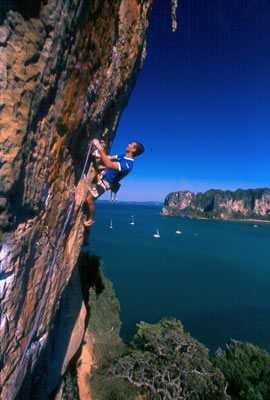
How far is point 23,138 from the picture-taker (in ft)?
8.90

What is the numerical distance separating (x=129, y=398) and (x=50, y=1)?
11274 mm

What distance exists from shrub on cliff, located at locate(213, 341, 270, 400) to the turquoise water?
23.1 ft

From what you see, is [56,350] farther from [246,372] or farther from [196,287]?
[196,287]

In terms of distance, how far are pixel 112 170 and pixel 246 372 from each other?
10345 millimetres

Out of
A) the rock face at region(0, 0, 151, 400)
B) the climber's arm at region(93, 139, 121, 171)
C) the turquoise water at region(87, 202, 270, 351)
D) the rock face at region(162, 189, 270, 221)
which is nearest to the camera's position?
the rock face at region(0, 0, 151, 400)

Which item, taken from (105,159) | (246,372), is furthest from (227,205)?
(105,159)

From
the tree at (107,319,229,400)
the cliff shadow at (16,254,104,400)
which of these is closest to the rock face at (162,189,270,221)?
the tree at (107,319,229,400)

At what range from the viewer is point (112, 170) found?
17.1 ft

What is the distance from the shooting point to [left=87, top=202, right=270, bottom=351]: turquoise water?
2250 cm

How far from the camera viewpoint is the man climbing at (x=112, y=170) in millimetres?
4946

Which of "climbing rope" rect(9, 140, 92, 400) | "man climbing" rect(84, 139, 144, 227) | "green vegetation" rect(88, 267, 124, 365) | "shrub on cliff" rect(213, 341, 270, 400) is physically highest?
"man climbing" rect(84, 139, 144, 227)

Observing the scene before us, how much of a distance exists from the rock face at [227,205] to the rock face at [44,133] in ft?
428

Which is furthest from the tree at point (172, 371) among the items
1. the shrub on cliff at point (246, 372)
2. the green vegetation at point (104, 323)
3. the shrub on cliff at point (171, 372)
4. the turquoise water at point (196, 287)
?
the turquoise water at point (196, 287)

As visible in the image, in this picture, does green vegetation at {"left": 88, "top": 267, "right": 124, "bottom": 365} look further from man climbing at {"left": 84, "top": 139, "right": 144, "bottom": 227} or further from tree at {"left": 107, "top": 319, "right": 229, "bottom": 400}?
man climbing at {"left": 84, "top": 139, "right": 144, "bottom": 227}
